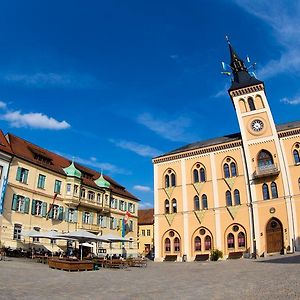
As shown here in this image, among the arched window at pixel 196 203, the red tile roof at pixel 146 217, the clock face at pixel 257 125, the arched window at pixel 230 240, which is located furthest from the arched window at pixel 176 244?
the red tile roof at pixel 146 217

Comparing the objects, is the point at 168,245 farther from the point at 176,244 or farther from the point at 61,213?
the point at 61,213

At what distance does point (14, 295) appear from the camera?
11.1 m

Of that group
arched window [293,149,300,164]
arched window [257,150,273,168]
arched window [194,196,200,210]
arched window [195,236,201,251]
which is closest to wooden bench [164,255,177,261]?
arched window [195,236,201,251]

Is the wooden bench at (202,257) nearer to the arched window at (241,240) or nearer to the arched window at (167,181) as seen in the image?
the arched window at (241,240)

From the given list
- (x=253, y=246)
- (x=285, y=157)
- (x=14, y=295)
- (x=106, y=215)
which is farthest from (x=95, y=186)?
(x=14, y=295)

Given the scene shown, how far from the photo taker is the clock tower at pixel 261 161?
3550 cm

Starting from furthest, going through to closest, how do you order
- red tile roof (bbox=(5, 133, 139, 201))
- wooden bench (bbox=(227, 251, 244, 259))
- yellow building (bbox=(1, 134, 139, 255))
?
1. red tile roof (bbox=(5, 133, 139, 201))
2. wooden bench (bbox=(227, 251, 244, 259))
3. yellow building (bbox=(1, 134, 139, 255))

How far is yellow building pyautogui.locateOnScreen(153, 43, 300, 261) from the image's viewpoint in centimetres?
3559

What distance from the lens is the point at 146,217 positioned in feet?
234

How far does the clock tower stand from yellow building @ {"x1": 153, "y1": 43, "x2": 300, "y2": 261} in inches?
3.8

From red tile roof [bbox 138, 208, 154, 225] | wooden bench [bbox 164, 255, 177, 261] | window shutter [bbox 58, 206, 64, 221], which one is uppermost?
red tile roof [bbox 138, 208, 154, 225]

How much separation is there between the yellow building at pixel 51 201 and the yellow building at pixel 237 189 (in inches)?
309

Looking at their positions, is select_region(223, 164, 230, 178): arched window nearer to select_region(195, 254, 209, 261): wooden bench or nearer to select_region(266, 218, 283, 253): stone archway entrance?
select_region(266, 218, 283, 253): stone archway entrance

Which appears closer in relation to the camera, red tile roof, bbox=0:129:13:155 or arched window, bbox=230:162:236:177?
red tile roof, bbox=0:129:13:155
